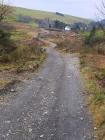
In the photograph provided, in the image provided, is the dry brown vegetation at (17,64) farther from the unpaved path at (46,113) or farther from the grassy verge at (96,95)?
the grassy verge at (96,95)

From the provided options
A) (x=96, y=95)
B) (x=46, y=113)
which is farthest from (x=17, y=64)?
(x=46, y=113)

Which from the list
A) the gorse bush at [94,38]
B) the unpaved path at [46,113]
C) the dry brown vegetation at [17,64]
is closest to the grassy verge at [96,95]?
the unpaved path at [46,113]

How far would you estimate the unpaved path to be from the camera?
52.9ft

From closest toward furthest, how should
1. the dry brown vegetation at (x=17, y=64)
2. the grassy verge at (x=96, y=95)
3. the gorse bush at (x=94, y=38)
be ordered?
the grassy verge at (x=96, y=95), the dry brown vegetation at (x=17, y=64), the gorse bush at (x=94, y=38)

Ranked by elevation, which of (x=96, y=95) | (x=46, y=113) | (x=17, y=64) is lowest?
(x=17, y=64)

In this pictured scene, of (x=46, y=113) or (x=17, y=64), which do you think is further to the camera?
(x=17, y=64)

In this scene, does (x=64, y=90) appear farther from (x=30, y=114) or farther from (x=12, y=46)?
(x=12, y=46)

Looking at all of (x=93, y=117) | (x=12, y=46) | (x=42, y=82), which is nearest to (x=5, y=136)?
(x=93, y=117)

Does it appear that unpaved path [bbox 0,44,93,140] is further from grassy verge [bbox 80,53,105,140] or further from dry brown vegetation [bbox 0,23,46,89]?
dry brown vegetation [bbox 0,23,46,89]

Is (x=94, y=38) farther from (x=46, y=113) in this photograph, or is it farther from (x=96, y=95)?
(x=46, y=113)

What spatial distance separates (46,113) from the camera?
64.0 ft

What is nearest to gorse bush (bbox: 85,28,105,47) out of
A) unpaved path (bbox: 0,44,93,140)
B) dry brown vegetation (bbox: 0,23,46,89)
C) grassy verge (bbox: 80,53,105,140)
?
dry brown vegetation (bbox: 0,23,46,89)

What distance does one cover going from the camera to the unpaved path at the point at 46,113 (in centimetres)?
1611

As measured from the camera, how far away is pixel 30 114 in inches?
756
